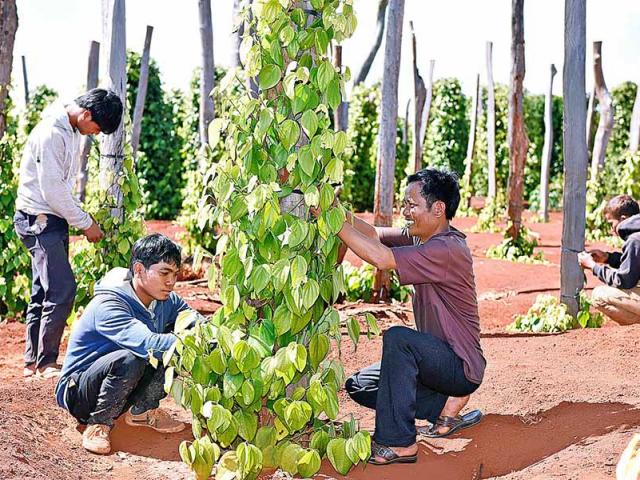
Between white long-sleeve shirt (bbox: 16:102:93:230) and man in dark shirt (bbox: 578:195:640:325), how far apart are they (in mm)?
3440

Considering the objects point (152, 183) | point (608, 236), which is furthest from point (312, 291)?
point (152, 183)

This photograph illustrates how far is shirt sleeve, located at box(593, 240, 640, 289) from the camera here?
19.0 feet

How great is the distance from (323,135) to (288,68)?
0.30 meters

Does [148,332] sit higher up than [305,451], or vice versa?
[148,332]

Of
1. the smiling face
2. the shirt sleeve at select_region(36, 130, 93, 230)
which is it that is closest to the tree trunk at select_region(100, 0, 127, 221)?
the shirt sleeve at select_region(36, 130, 93, 230)

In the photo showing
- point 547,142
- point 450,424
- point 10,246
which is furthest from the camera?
point 547,142

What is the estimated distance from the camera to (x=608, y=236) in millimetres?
13789

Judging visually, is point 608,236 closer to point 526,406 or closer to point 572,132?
point 572,132

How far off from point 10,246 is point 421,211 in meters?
3.96

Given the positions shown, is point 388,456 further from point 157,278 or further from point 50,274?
point 50,274

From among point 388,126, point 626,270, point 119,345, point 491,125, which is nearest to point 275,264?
point 119,345

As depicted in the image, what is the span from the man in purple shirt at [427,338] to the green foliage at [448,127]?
1653 centimetres

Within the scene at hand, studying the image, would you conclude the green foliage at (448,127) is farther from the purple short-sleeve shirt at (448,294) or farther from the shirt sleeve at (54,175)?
the purple short-sleeve shirt at (448,294)

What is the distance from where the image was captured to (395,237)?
4.09 m
